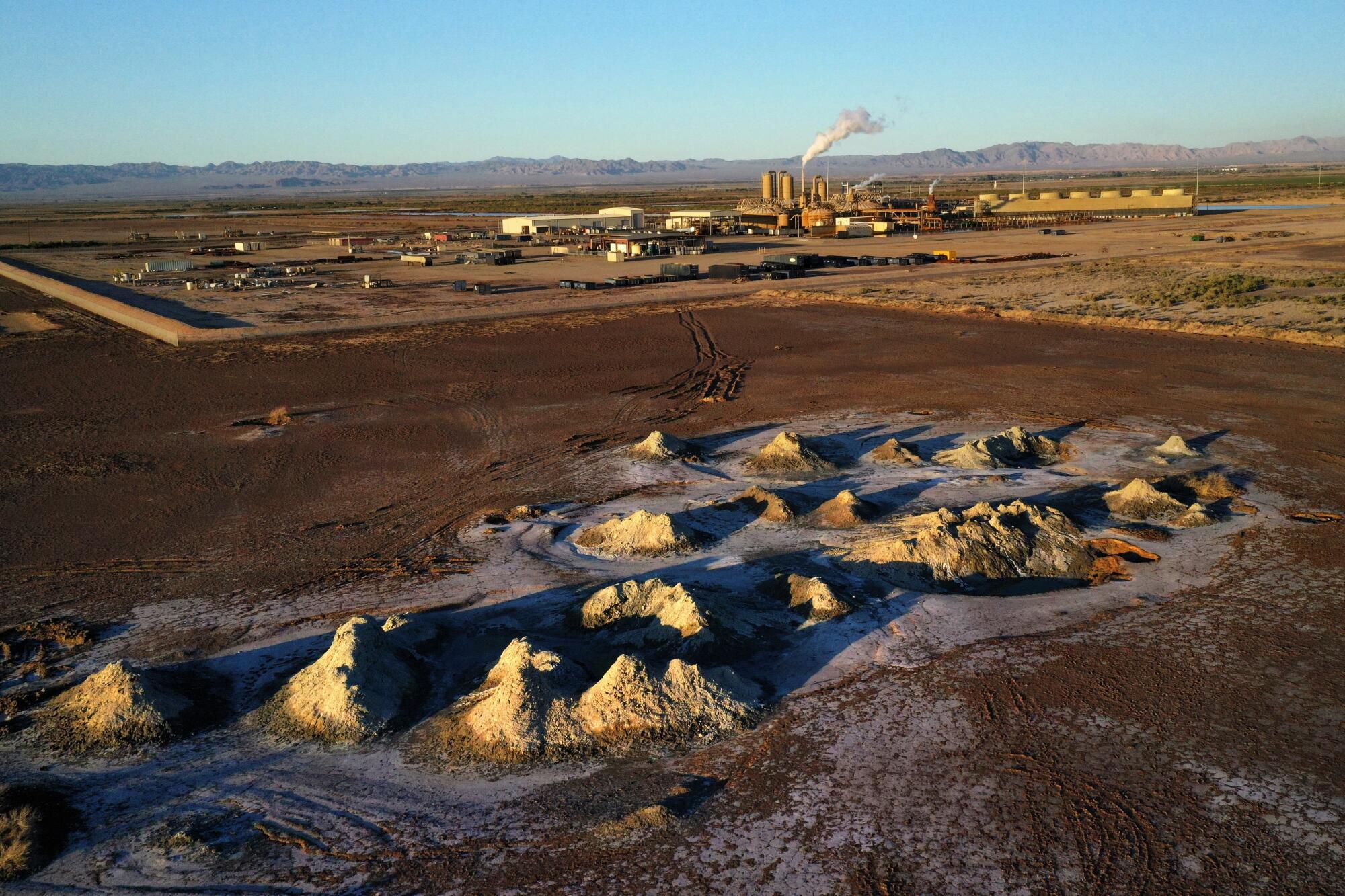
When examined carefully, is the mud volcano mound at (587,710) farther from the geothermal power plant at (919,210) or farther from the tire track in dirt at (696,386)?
the geothermal power plant at (919,210)

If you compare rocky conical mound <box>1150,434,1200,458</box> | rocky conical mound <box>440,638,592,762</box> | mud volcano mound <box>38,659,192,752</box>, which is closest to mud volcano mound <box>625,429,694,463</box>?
rocky conical mound <box>1150,434,1200,458</box>

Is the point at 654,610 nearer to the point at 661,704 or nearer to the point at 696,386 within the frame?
the point at 661,704

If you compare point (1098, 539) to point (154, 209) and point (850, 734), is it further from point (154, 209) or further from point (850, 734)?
point (154, 209)

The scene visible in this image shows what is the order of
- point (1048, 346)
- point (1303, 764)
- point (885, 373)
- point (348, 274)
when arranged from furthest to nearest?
point (348, 274) < point (1048, 346) < point (885, 373) < point (1303, 764)

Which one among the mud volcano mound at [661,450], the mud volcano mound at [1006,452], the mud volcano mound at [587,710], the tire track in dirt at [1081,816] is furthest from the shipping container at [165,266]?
the tire track in dirt at [1081,816]

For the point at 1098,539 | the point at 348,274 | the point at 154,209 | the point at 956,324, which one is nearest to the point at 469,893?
the point at 1098,539

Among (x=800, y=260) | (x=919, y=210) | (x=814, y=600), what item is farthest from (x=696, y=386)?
(x=919, y=210)
